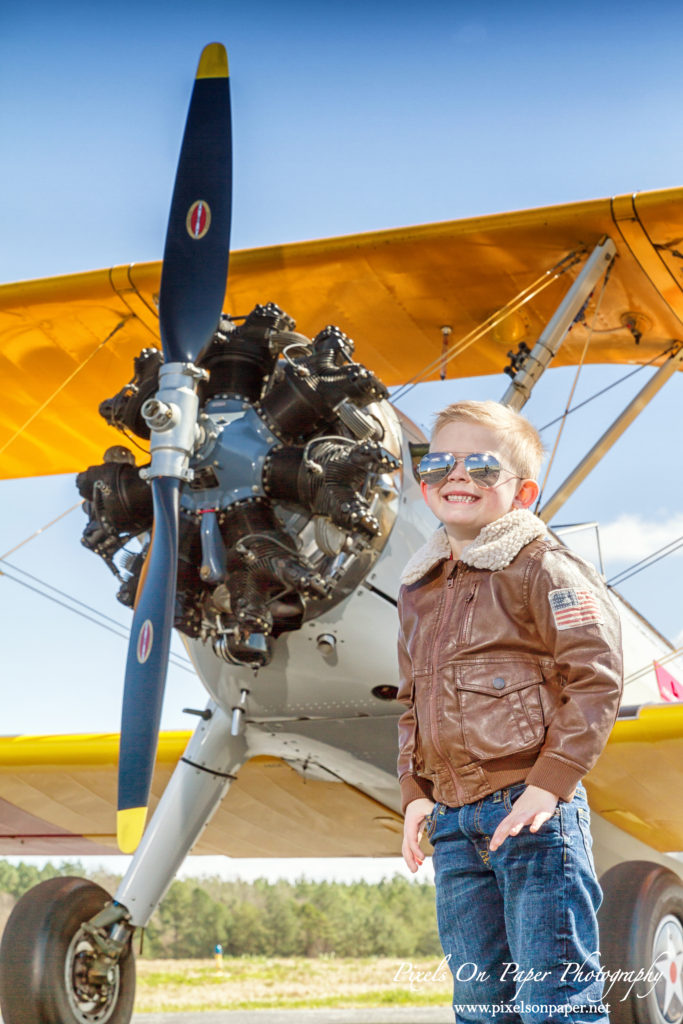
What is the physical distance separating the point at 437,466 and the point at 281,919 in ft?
80.0

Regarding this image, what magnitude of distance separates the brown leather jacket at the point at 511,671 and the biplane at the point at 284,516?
173cm

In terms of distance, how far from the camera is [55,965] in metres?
4.18

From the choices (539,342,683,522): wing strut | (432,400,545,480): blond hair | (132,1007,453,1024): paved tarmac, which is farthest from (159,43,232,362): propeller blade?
(132,1007,453,1024): paved tarmac

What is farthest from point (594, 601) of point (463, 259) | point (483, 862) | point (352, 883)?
point (352, 883)

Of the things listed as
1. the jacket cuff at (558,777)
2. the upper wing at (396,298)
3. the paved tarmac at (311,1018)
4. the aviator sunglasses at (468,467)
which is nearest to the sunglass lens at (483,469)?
the aviator sunglasses at (468,467)

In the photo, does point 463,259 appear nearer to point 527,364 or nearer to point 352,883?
point 527,364

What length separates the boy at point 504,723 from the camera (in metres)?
1.51

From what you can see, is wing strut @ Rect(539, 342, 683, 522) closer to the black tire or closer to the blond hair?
the black tire

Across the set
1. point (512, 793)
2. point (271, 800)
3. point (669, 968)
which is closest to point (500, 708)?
point (512, 793)

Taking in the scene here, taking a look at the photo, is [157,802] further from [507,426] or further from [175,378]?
[507,426]

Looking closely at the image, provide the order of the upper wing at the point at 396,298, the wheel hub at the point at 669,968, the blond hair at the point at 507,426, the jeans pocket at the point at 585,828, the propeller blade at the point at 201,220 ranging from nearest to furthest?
the jeans pocket at the point at 585,828 → the blond hair at the point at 507,426 → the wheel hub at the point at 669,968 → the propeller blade at the point at 201,220 → the upper wing at the point at 396,298

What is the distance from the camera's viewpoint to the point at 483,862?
1.62m

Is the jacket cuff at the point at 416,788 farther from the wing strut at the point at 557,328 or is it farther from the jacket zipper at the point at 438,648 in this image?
the wing strut at the point at 557,328

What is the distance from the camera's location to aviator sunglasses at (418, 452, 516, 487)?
178 cm
